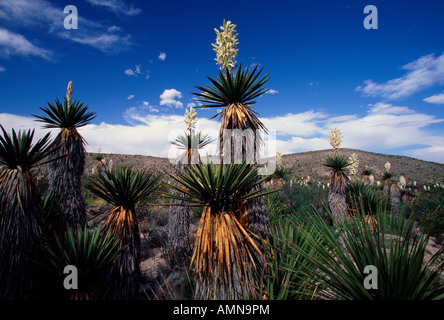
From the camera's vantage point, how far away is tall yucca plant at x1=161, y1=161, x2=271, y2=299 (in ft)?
9.11

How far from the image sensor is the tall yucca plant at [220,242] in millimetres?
2777

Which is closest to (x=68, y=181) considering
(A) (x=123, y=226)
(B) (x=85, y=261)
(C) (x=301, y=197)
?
(A) (x=123, y=226)

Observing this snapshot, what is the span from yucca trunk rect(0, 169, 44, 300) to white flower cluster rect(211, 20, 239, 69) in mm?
4250

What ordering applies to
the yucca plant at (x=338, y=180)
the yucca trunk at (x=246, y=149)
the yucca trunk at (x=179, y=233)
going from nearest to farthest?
the yucca trunk at (x=246, y=149), the yucca trunk at (x=179, y=233), the yucca plant at (x=338, y=180)

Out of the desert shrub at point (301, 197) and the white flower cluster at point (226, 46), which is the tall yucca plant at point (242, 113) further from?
the desert shrub at point (301, 197)

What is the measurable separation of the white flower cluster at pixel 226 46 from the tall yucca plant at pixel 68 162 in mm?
4873

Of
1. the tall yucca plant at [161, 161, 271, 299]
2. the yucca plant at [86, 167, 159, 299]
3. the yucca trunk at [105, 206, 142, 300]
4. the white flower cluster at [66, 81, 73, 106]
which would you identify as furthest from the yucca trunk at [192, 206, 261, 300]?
the white flower cluster at [66, 81, 73, 106]

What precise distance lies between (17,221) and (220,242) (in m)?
3.52

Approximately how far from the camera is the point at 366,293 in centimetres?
186

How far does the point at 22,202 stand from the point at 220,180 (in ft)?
11.6

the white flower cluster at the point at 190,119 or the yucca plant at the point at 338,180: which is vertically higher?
the white flower cluster at the point at 190,119

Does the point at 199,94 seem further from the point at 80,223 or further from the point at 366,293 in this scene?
the point at 80,223

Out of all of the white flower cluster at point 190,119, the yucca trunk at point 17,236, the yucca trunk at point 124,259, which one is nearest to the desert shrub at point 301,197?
the white flower cluster at point 190,119
